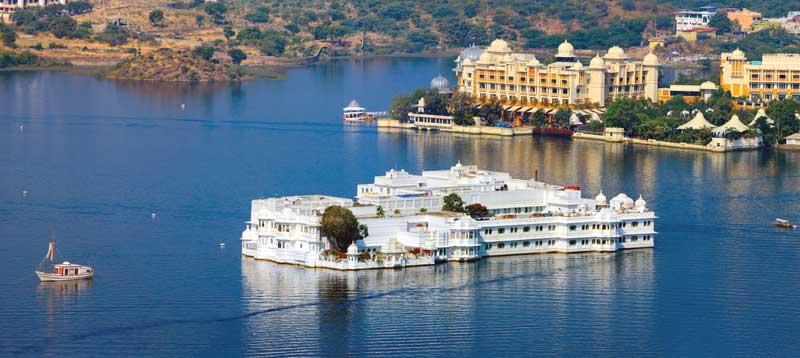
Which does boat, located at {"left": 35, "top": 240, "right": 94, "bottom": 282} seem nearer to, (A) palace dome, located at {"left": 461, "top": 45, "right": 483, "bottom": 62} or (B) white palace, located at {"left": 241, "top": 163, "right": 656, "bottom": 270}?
(B) white palace, located at {"left": 241, "top": 163, "right": 656, "bottom": 270}

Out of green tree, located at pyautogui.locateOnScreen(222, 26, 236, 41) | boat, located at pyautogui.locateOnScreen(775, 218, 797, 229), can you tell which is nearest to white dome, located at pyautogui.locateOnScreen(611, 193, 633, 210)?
boat, located at pyautogui.locateOnScreen(775, 218, 797, 229)

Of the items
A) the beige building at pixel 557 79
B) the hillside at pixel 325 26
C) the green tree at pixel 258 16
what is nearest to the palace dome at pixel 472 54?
the beige building at pixel 557 79

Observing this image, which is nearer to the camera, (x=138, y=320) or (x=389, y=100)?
(x=138, y=320)

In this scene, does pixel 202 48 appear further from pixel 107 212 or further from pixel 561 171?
pixel 107 212

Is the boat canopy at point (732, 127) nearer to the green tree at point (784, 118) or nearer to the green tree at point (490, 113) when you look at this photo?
the green tree at point (784, 118)

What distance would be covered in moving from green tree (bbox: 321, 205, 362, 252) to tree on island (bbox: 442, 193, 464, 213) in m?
3.10

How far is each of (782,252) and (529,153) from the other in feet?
62.7

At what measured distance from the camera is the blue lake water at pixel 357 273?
29.9 m

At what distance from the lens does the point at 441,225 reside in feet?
116

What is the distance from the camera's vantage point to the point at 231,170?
49.9 meters

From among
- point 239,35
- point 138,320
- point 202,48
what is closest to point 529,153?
point 138,320

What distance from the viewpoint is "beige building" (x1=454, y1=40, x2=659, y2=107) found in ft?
217

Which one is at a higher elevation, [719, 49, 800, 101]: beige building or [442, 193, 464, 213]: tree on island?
[719, 49, 800, 101]: beige building

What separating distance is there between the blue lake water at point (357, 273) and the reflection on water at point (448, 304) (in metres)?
0.06
